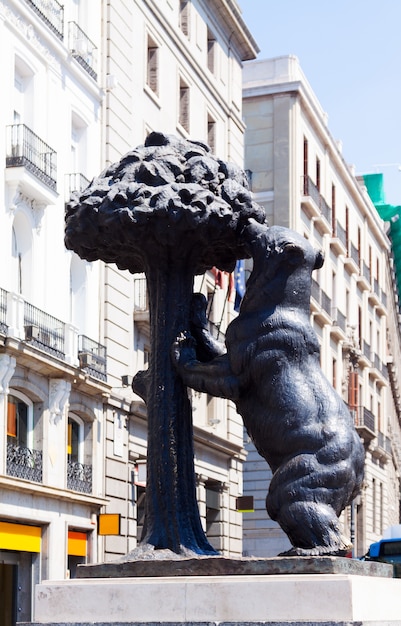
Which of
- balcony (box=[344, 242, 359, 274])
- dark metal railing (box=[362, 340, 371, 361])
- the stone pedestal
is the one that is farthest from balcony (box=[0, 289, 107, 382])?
dark metal railing (box=[362, 340, 371, 361])

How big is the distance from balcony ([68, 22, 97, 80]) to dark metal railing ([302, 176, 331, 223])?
17.5 metres

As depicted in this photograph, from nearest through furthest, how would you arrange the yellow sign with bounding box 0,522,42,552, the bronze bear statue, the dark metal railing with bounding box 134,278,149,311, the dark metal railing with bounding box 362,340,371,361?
the bronze bear statue, the yellow sign with bounding box 0,522,42,552, the dark metal railing with bounding box 134,278,149,311, the dark metal railing with bounding box 362,340,371,361

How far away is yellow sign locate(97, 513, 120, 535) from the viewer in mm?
25062

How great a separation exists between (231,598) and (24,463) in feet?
56.2

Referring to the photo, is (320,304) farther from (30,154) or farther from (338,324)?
(30,154)

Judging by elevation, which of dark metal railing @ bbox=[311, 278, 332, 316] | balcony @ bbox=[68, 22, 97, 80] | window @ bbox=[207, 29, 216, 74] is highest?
window @ bbox=[207, 29, 216, 74]

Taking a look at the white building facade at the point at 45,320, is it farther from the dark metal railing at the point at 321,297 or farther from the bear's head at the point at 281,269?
the dark metal railing at the point at 321,297

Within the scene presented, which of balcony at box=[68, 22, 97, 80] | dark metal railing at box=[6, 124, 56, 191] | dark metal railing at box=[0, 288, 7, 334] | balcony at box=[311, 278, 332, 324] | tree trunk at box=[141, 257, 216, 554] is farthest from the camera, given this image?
balcony at box=[311, 278, 332, 324]

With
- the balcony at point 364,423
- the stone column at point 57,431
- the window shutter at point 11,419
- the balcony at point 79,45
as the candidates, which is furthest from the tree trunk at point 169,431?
the balcony at point 364,423

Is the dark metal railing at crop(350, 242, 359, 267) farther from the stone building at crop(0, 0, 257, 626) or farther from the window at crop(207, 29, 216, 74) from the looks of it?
the stone building at crop(0, 0, 257, 626)

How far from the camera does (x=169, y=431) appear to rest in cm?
716

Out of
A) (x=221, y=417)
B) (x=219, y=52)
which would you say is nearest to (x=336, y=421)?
(x=221, y=417)

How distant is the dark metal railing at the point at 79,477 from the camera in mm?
24766

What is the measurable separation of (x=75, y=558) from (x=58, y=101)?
29.3 feet
